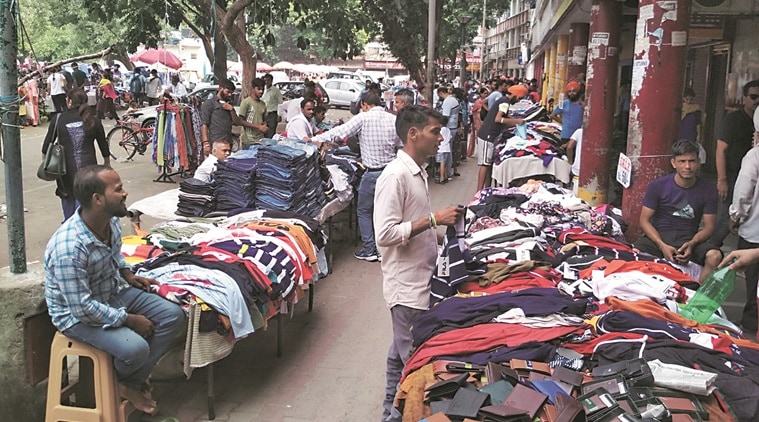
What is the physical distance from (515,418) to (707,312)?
1.86 meters

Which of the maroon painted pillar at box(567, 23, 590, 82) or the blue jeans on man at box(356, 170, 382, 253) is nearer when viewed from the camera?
the blue jeans on man at box(356, 170, 382, 253)

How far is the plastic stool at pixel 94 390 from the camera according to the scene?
3.88 m

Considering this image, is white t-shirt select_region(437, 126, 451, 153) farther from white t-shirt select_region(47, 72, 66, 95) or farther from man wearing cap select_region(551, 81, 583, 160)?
white t-shirt select_region(47, 72, 66, 95)

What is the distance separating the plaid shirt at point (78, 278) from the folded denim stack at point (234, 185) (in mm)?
2769

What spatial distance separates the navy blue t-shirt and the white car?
31.2 metres

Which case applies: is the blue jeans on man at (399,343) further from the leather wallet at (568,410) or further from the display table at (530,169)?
the display table at (530,169)

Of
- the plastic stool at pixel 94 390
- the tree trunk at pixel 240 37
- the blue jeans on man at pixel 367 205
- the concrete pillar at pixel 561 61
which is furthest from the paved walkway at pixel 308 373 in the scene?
the concrete pillar at pixel 561 61

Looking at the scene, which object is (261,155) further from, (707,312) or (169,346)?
(707,312)

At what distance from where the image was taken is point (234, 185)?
6707mm

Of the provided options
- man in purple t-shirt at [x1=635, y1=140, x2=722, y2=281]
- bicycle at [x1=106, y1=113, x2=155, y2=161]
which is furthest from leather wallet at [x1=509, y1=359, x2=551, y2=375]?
bicycle at [x1=106, y1=113, x2=155, y2=161]

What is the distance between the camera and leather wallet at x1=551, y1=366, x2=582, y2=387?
3090 millimetres

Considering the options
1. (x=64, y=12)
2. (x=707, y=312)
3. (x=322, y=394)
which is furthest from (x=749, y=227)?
(x=64, y=12)

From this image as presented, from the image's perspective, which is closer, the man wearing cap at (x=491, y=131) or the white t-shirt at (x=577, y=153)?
the white t-shirt at (x=577, y=153)

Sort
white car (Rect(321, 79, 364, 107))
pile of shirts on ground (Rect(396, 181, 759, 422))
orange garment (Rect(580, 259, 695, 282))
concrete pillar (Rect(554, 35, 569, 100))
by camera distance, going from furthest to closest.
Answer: white car (Rect(321, 79, 364, 107)) → concrete pillar (Rect(554, 35, 569, 100)) → orange garment (Rect(580, 259, 695, 282)) → pile of shirts on ground (Rect(396, 181, 759, 422))
